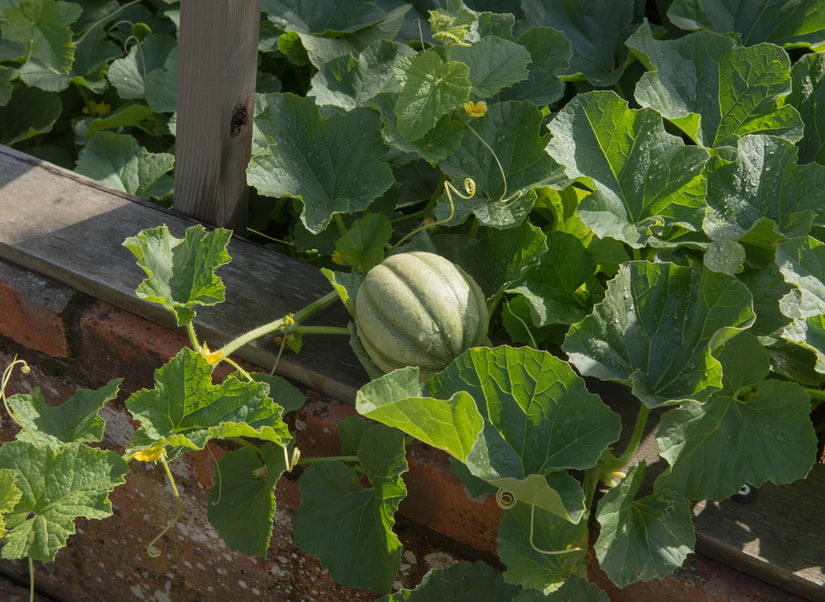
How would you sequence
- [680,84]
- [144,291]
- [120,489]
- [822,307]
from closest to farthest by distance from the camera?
[822,307] < [144,291] < [680,84] < [120,489]

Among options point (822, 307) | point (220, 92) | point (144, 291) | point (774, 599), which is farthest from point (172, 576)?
point (822, 307)

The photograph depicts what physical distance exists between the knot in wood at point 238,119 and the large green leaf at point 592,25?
0.83 meters

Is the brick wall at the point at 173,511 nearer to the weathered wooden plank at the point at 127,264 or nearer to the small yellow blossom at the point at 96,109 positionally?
the weathered wooden plank at the point at 127,264

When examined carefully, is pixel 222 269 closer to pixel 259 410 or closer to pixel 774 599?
pixel 259 410

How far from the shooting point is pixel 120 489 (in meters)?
1.93

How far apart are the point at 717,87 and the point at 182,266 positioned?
1.17 metres

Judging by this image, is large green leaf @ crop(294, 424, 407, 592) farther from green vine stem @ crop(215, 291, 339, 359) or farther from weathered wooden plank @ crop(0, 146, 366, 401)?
green vine stem @ crop(215, 291, 339, 359)

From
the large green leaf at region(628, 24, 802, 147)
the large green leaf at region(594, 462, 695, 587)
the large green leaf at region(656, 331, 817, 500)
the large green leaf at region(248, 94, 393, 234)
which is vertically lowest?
the large green leaf at region(594, 462, 695, 587)

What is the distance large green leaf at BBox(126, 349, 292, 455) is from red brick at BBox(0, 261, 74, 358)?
0.53 m

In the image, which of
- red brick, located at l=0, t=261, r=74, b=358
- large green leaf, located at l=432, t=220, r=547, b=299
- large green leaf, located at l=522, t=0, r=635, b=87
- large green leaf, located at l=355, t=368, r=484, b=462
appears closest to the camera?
large green leaf, located at l=355, t=368, r=484, b=462

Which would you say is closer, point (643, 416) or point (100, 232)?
point (643, 416)

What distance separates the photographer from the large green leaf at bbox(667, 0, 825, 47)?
203 cm

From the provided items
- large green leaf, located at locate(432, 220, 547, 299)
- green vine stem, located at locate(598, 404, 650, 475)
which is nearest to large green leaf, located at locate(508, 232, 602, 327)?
large green leaf, located at locate(432, 220, 547, 299)

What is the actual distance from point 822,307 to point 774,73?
62 cm
